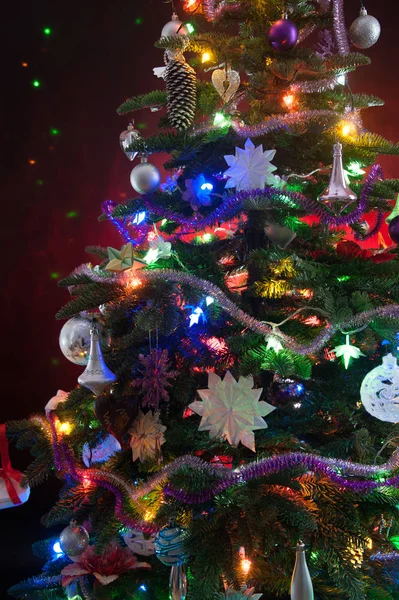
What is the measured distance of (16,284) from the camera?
1902 millimetres

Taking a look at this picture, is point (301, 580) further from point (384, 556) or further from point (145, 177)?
point (145, 177)

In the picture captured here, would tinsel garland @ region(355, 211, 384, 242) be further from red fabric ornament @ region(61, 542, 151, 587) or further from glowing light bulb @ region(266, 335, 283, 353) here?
red fabric ornament @ region(61, 542, 151, 587)

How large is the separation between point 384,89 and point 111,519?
1644mm

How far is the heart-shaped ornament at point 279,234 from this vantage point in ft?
3.55

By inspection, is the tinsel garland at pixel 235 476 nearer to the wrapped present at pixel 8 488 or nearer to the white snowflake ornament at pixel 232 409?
the white snowflake ornament at pixel 232 409

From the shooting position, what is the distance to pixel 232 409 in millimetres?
978

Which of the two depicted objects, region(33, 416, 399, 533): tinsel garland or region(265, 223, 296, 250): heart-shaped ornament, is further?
region(265, 223, 296, 250): heart-shaped ornament

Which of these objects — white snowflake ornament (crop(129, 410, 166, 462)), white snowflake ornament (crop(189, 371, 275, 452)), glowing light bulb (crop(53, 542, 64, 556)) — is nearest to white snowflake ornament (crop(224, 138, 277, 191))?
white snowflake ornament (crop(189, 371, 275, 452))

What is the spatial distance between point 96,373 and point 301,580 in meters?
0.50

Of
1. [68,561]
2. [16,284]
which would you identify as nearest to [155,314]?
[68,561]

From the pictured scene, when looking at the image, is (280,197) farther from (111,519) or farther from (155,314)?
(111,519)

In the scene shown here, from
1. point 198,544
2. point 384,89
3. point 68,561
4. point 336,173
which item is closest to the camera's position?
point 198,544

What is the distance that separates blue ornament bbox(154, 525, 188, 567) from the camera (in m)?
0.91

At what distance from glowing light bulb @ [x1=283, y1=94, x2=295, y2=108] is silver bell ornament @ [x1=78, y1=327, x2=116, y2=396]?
60cm
